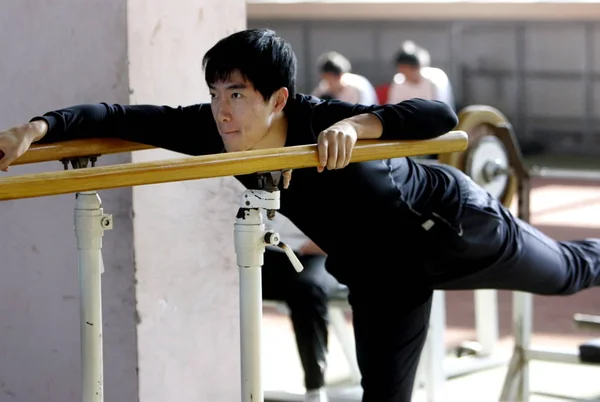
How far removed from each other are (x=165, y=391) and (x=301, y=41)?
12.0m

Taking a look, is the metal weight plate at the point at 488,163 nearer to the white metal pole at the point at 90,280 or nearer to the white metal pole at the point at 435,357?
the white metal pole at the point at 435,357

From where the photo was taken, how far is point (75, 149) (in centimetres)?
238

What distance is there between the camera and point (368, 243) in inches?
104

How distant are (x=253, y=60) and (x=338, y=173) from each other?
0.32m

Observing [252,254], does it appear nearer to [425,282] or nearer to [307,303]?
[425,282]

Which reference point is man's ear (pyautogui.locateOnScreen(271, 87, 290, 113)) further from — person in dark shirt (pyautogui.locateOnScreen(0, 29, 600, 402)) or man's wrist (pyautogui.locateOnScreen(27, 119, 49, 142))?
man's wrist (pyautogui.locateOnScreen(27, 119, 49, 142))

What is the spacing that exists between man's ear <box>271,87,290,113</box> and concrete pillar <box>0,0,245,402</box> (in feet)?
1.50

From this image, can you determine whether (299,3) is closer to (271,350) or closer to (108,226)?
(271,350)

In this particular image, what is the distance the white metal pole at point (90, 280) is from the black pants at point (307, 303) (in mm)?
1678

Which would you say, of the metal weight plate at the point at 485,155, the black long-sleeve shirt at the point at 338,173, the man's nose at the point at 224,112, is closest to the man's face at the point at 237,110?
the man's nose at the point at 224,112

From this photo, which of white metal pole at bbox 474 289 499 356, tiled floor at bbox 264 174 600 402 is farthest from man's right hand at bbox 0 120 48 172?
white metal pole at bbox 474 289 499 356

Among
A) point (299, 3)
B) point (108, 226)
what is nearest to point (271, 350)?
point (108, 226)

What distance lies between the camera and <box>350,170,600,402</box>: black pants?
8.82 feet

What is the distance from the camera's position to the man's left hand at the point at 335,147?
82.7 inches
